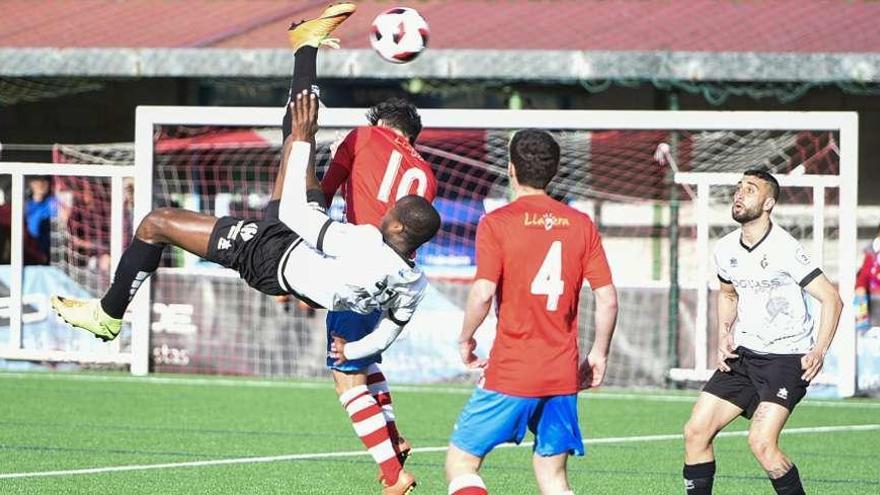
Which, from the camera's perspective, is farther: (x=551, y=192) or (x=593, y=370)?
(x=551, y=192)

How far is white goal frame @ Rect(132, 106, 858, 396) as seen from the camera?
16.3 metres

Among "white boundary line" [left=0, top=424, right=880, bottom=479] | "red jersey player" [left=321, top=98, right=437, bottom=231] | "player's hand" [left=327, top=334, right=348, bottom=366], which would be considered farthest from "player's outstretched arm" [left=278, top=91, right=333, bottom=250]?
"white boundary line" [left=0, top=424, right=880, bottom=479]

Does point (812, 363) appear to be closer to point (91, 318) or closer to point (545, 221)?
point (545, 221)

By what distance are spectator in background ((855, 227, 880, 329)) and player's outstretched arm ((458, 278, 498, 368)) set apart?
34.2ft

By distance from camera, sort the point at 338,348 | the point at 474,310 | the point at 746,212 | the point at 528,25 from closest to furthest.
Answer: the point at 474,310 → the point at 338,348 → the point at 746,212 → the point at 528,25

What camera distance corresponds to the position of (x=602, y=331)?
24.1ft

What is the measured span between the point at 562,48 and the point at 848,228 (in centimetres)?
487

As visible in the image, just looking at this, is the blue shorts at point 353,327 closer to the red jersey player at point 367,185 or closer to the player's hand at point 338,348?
the red jersey player at point 367,185

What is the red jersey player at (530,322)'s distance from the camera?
23.5 feet

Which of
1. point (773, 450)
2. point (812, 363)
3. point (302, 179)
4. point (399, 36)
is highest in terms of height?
point (399, 36)

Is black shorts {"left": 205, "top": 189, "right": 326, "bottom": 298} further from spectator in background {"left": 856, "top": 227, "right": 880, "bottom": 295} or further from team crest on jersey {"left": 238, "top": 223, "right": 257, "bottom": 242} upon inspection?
spectator in background {"left": 856, "top": 227, "right": 880, "bottom": 295}

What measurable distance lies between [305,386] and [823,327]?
9.09m

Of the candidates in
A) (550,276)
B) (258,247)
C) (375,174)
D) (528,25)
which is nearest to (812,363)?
(550,276)

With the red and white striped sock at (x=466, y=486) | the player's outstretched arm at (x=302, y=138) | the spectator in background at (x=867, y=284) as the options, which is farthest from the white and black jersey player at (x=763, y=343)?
the spectator in background at (x=867, y=284)
